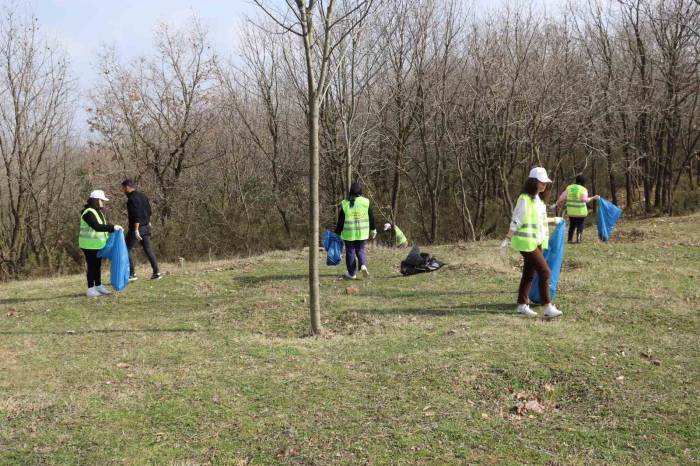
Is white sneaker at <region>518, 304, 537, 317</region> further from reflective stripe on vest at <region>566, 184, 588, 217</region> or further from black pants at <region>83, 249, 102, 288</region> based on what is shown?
black pants at <region>83, 249, 102, 288</region>

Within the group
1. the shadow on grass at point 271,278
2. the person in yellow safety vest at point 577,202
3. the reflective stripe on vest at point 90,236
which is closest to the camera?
the reflective stripe on vest at point 90,236

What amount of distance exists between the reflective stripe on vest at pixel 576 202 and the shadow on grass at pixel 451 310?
614cm

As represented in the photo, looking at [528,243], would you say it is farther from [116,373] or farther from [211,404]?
[116,373]

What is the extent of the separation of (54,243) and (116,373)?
19830 mm

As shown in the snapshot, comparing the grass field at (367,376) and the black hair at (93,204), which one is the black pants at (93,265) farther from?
the black hair at (93,204)

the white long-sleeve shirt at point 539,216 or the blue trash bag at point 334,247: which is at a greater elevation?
the white long-sleeve shirt at point 539,216

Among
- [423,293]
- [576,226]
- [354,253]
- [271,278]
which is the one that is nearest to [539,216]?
[423,293]

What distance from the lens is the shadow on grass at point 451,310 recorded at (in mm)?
7848

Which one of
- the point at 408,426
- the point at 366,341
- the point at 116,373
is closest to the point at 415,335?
the point at 366,341

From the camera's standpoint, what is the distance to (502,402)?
4996 mm

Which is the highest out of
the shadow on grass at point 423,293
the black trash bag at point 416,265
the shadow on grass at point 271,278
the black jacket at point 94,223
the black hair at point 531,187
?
the black hair at point 531,187

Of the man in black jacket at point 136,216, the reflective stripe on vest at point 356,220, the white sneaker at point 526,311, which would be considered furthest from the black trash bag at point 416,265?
the man in black jacket at point 136,216

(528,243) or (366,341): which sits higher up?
(528,243)

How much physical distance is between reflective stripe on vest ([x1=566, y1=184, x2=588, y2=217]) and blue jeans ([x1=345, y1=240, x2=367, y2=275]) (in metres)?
5.68
